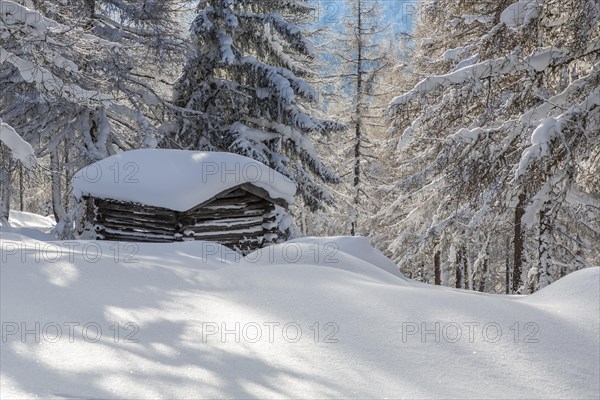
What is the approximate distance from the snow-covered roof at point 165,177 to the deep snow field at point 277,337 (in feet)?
19.0

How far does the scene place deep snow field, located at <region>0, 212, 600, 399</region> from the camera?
8.01ft

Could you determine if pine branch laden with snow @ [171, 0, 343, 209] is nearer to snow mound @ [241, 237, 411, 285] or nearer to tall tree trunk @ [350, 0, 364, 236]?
tall tree trunk @ [350, 0, 364, 236]

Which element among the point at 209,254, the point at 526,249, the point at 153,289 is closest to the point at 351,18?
the point at 526,249

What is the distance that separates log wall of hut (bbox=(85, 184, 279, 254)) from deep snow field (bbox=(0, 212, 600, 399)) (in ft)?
20.6

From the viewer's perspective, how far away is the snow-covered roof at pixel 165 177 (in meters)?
10.2

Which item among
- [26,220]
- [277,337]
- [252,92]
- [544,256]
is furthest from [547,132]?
[26,220]

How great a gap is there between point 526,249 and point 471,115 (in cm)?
794

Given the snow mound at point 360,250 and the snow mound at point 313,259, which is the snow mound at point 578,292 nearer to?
the snow mound at point 313,259

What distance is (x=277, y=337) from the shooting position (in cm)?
308

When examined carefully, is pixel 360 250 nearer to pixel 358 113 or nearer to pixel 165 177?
pixel 165 177

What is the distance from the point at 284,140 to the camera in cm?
1588

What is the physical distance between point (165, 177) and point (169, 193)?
1.25 feet

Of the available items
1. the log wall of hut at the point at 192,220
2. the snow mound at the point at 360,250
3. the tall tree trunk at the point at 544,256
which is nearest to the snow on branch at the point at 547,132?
the snow mound at the point at 360,250

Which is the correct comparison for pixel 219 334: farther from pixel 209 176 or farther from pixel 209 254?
pixel 209 176
